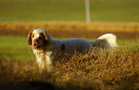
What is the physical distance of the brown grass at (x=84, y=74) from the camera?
19.6 feet

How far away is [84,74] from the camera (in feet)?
22.5

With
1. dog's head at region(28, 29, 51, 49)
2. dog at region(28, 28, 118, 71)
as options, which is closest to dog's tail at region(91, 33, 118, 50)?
dog at region(28, 28, 118, 71)

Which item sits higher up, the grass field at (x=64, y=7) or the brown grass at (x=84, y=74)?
the grass field at (x=64, y=7)

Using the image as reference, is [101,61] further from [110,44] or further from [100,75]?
[110,44]

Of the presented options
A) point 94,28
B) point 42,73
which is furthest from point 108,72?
point 94,28

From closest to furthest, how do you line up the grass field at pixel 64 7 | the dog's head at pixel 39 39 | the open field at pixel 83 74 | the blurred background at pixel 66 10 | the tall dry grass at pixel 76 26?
the open field at pixel 83 74
the dog's head at pixel 39 39
the tall dry grass at pixel 76 26
the blurred background at pixel 66 10
the grass field at pixel 64 7

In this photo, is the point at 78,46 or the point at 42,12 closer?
the point at 78,46

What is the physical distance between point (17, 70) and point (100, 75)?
6.44 ft

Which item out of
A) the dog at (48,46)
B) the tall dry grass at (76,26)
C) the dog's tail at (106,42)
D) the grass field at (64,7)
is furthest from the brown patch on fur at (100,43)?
the grass field at (64,7)

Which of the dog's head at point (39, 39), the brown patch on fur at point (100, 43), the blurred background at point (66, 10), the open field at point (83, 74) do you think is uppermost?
the blurred background at point (66, 10)

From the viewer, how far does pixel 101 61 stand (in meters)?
7.27

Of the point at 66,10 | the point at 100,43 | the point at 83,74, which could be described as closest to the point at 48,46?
the point at 100,43

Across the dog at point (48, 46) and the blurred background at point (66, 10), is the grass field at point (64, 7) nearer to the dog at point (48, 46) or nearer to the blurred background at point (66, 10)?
the blurred background at point (66, 10)

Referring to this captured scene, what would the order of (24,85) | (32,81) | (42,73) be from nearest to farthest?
(24,85)
(32,81)
(42,73)
